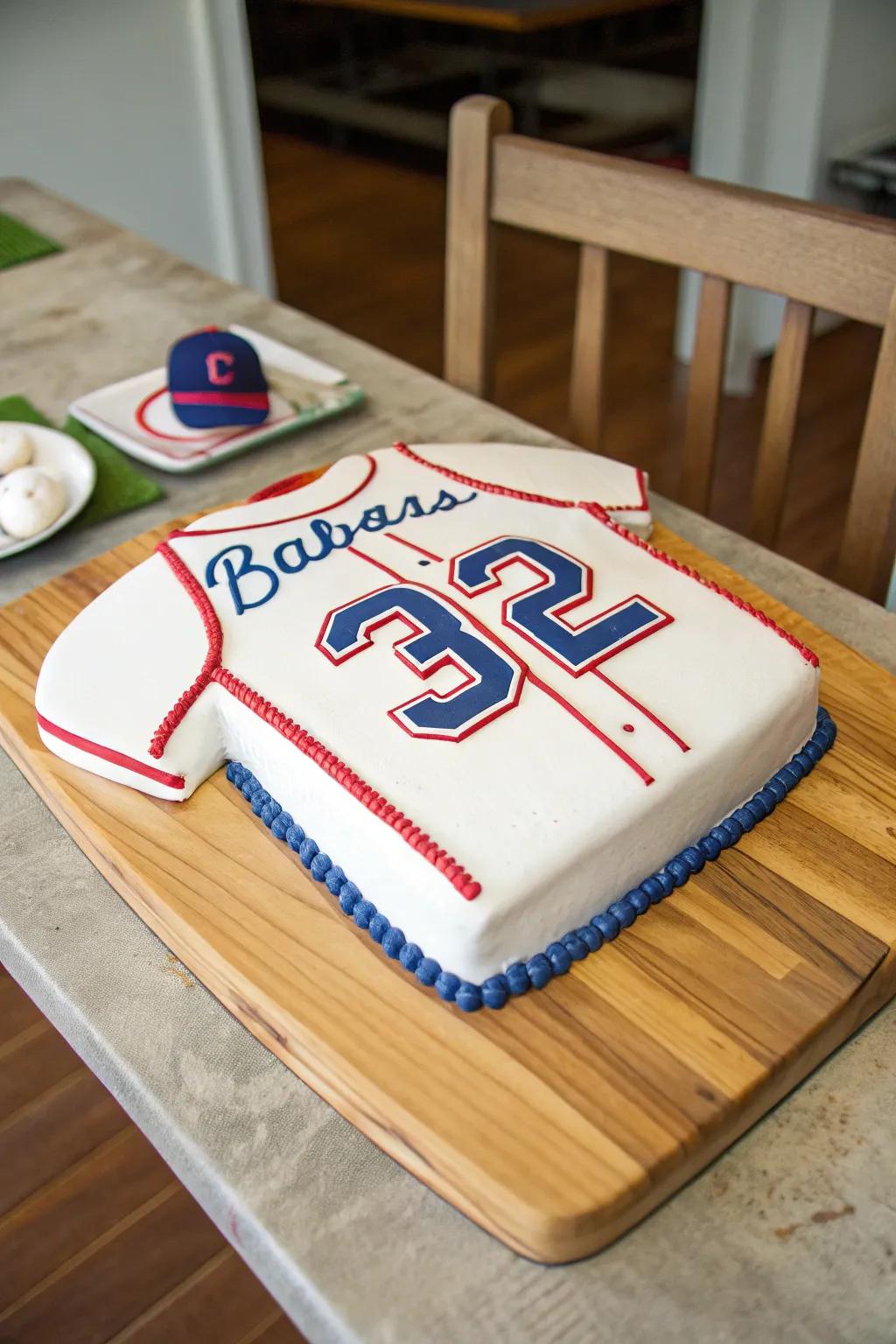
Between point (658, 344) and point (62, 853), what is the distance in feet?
8.70

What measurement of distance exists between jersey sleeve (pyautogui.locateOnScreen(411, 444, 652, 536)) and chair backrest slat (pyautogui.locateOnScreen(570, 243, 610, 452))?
0.30 meters

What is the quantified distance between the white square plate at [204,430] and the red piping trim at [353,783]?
439 mm

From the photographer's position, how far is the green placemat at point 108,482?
1.03 m

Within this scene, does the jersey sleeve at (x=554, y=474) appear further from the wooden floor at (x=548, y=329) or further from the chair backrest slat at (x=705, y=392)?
the wooden floor at (x=548, y=329)

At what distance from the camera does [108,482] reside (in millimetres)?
1059

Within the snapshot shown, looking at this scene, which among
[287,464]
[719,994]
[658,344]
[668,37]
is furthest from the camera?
[668,37]

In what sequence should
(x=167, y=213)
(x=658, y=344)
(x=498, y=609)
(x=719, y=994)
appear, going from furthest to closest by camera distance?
(x=658, y=344) < (x=167, y=213) < (x=498, y=609) < (x=719, y=994)

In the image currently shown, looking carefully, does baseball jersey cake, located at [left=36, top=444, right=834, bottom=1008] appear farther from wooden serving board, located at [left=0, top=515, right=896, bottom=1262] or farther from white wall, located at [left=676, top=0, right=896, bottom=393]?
white wall, located at [left=676, top=0, right=896, bottom=393]

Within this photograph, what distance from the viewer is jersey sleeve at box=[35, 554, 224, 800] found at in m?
0.70

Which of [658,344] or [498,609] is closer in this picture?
[498,609]

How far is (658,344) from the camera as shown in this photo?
3076mm

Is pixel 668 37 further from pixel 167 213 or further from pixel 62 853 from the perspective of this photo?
pixel 62 853

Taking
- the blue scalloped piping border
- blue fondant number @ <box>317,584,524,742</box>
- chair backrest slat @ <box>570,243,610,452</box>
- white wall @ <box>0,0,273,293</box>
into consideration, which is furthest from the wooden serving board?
white wall @ <box>0,0,273,293</box>

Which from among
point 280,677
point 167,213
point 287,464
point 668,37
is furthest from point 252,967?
point 668,37
